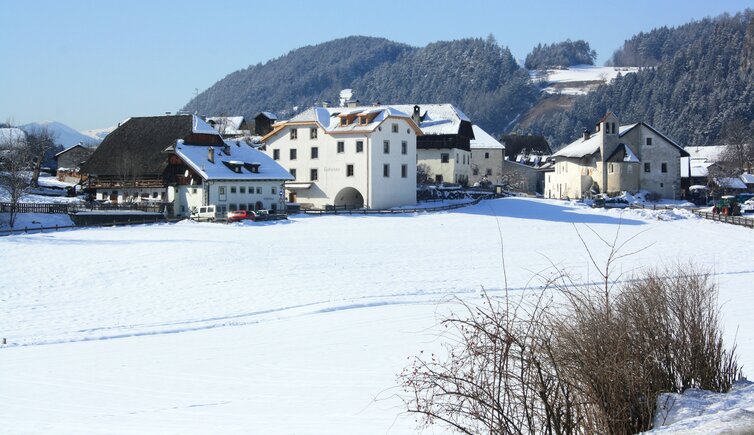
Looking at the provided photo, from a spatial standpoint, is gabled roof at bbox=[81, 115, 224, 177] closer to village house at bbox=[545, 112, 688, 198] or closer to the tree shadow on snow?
the tree shadow on snow

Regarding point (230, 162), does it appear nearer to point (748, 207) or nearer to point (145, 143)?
point (145, 143)

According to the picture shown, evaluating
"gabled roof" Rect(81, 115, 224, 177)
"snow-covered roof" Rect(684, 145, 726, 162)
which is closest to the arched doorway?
"gabled roof" Rect(81, 115, 224, 177)

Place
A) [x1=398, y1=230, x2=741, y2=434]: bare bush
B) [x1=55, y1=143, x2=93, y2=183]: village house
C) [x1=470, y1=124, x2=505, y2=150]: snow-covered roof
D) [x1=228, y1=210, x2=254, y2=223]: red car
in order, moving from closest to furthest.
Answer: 1. [x1=398, y1=230, x2=741, y2=434]: bare bush
2. [x1=228, y1=210, x2=254, y2=223]: red car
3. [x1=55, y1=143, x2=93, y2=183]: village house
4. [x1=470, y1=124, x2=505, y2=150]: snow-covered roof

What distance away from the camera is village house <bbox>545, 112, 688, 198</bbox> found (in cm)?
8381

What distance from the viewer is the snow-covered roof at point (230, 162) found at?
65062 millimetres

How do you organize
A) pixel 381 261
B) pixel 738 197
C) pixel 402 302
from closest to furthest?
1. pixel 402 302
2. pixel 381 261
3. pixel 738 197

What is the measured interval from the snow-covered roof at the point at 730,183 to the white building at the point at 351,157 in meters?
38.6

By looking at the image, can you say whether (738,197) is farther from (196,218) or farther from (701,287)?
(701,287)

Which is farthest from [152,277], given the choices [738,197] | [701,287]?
[738,197]

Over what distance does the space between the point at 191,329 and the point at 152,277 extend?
11686 mm

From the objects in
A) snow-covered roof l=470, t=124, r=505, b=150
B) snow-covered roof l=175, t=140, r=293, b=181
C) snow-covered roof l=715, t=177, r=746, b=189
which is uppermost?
snow-covered roof l=470, t=124, r=505, b=150

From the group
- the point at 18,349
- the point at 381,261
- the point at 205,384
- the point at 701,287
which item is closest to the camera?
the point at 701,287

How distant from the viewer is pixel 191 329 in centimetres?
2695

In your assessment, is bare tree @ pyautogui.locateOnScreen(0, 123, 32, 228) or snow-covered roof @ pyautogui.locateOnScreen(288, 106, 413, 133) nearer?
bare tree @ pyautogui.locateOnScreen(0, 123, 32, 228)
